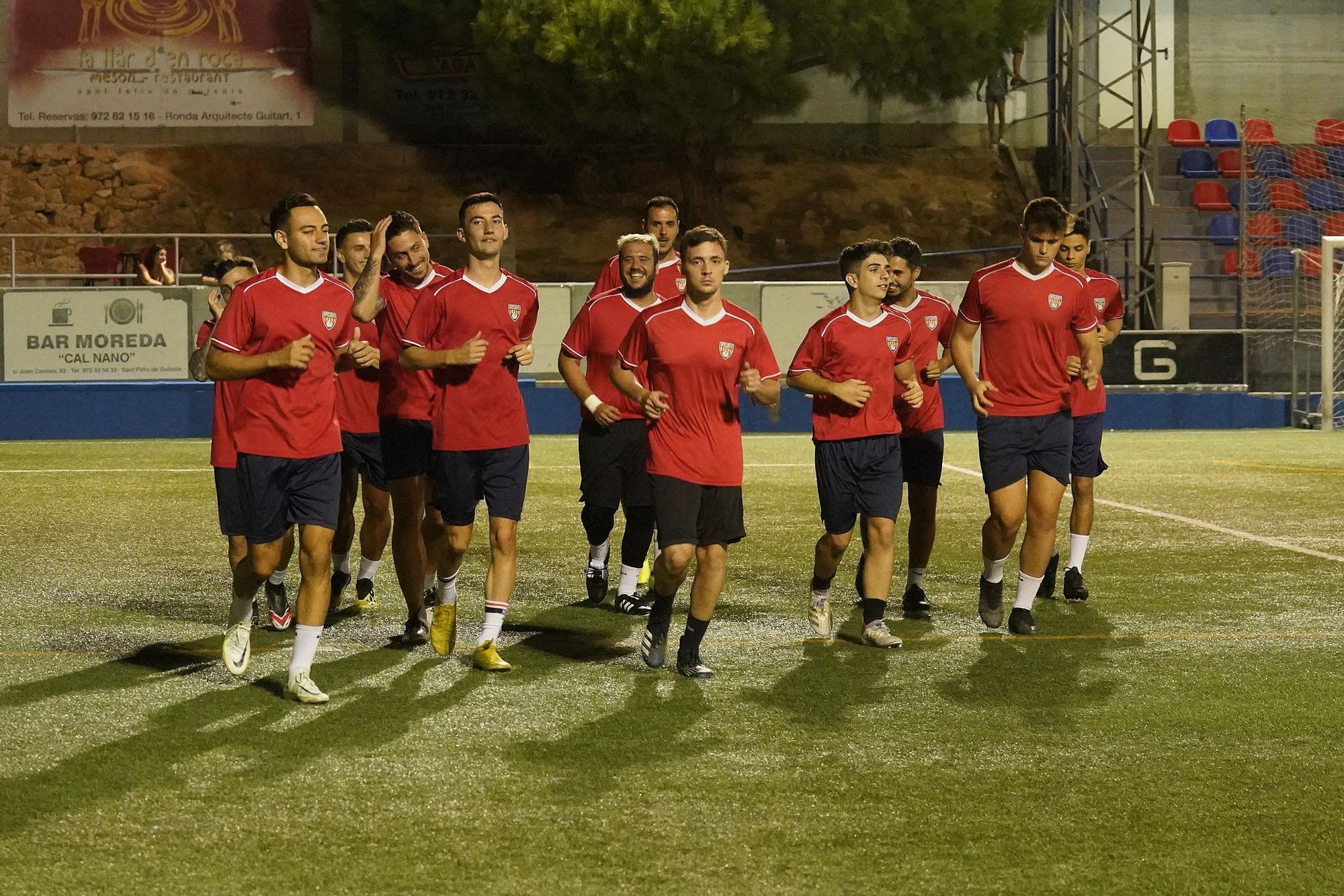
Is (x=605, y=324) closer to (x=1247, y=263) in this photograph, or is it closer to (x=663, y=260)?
(x=663, y=260)

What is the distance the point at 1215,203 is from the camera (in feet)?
101

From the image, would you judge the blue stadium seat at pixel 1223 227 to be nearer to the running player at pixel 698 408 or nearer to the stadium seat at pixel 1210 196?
the stadium seat at pixel 1210 196

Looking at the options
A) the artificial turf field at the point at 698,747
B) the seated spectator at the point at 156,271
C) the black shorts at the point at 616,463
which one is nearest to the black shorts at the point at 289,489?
the artificial turf field at the point at 698,747

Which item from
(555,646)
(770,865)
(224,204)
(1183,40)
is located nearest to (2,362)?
(224,204)

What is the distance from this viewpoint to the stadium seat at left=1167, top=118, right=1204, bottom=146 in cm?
3275

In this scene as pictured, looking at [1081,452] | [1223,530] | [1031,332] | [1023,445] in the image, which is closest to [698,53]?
[1223,530]

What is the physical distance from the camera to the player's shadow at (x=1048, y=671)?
635 centimetres

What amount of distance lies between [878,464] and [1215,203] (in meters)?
25.3

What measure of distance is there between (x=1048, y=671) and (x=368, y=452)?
3.45 m

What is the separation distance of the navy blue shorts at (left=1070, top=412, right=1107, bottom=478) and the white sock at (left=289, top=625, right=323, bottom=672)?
436cm

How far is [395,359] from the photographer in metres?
7.79

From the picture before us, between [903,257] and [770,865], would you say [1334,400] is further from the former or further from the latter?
[770,865]

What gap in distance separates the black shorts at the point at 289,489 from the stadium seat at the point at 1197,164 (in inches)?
1108

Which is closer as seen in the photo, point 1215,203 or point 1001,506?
point 1001,506
